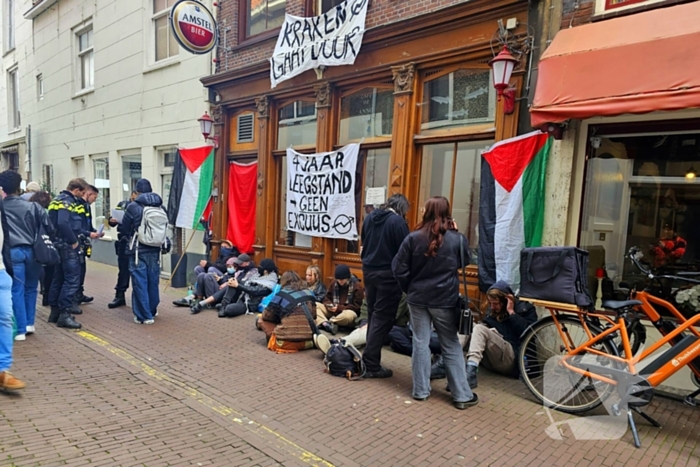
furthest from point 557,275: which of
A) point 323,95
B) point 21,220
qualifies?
point 21,220

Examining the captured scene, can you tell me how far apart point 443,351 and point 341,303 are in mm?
2514

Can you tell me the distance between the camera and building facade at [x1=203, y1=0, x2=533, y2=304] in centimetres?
582

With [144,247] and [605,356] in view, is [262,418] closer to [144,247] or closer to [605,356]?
[605,356]

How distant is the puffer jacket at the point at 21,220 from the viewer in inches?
199

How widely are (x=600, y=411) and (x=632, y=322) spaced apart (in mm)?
855

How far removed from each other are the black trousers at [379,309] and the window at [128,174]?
9.79 meters

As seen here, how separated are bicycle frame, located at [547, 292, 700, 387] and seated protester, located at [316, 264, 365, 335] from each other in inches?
112

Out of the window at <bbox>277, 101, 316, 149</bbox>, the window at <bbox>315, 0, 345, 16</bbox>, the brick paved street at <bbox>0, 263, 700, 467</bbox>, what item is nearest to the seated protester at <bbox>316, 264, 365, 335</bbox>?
the brick paved street at <bbox>0, 263, 700, 467</bbox>

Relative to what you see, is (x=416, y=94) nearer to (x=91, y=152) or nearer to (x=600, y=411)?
(x=600, y=411)

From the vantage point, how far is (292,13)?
8086 mm

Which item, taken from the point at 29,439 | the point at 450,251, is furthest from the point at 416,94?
the point at 29,439

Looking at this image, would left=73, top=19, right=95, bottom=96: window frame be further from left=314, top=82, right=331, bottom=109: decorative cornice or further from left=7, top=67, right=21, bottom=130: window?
left=314, top=82, right=331, bottom=109: decorative cornice

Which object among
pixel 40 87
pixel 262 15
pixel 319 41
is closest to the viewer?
pixel 319 41

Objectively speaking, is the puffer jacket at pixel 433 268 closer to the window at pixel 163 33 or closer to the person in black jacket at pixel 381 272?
the person in black jacket at pixel 381 272
